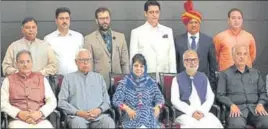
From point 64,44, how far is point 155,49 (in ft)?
3.31

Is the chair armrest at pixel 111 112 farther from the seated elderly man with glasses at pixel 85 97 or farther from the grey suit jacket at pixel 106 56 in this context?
the grey suit jacket at pixel 106 56

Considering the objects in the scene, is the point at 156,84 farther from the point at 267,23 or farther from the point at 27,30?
the point at 267,23

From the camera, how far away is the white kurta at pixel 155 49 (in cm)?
696

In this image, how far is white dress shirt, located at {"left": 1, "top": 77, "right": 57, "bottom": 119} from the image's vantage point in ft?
19.6

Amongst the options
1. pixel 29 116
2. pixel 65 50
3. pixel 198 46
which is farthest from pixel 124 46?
pixel 29 116

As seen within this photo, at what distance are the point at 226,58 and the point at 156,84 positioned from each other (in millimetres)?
1075

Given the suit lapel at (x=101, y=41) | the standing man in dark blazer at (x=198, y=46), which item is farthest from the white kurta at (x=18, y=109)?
the standing man in dark blazer at (x=198, y=46)

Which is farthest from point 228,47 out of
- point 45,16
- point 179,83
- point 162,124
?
point 45,16

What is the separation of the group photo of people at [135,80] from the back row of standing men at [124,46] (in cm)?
1

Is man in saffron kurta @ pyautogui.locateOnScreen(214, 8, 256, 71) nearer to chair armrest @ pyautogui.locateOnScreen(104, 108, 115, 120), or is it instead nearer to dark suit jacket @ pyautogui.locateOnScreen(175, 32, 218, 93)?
dark suit jacket @ pyautogui.locateOnScreen(175, 32, 218, 93)

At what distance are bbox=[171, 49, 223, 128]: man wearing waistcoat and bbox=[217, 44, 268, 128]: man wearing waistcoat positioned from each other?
195mm

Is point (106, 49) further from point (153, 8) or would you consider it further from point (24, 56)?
point (24, 56)

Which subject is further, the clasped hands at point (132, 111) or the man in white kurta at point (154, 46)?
the man in white kurta at point (154, 46)

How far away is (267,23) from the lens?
8.20 m
